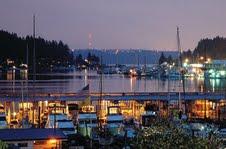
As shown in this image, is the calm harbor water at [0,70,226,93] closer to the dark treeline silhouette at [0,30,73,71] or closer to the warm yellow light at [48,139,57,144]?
the dark treeline silhouette at [0,30,73,71]

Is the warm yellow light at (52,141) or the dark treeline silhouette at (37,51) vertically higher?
the dark treeline silhouette at (37,51)

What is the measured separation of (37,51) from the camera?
140 metres

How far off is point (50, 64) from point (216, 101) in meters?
107

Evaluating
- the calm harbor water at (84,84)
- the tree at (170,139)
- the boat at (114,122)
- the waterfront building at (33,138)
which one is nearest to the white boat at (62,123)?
the boat at (114,122)

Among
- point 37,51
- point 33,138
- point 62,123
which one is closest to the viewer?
point 33,138

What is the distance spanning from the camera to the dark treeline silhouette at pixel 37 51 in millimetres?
120125

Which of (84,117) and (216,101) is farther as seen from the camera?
(216,101)

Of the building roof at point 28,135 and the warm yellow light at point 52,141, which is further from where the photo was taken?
the warm yellow light at point 52,141

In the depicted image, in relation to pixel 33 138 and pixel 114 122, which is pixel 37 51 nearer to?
pixel 114 122

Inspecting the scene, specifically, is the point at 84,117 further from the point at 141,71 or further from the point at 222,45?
the point at 222,45

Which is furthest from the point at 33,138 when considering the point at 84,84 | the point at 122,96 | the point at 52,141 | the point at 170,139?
the point at 84,84

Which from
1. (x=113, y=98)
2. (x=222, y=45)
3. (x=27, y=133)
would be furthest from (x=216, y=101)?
(x=222, y=45)

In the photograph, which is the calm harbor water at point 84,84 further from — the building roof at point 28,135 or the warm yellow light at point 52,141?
the warm yellow light at point 52,141

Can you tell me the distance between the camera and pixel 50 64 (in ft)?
493
